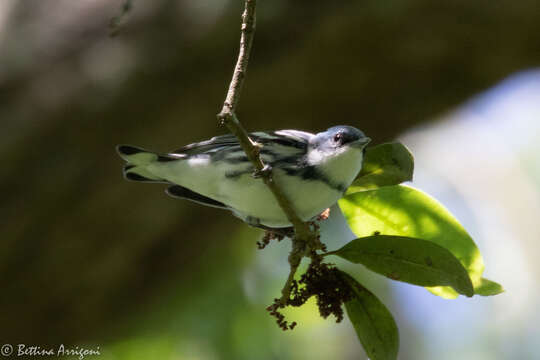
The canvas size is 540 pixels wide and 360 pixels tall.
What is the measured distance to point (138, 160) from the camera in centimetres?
295

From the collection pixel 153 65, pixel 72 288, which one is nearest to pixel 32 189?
pixel 72 288

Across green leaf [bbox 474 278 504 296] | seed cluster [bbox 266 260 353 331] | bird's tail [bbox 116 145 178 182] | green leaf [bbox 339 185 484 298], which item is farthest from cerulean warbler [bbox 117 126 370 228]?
green leaf [bbox 474 278 504 296]

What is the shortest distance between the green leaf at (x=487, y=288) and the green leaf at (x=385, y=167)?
18.9 inches

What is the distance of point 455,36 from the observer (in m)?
4.27

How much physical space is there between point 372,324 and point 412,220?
43 cm

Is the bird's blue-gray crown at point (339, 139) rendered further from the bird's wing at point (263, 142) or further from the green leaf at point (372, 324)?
the green leaf at point (372, 324)

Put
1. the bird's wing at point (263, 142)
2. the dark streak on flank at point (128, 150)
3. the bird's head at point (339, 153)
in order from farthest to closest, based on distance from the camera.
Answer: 1. the dark streak on flank at point (128, 150)
2. the bird's wing at point (263, 142)
3. the bird's head at point (339, 153)

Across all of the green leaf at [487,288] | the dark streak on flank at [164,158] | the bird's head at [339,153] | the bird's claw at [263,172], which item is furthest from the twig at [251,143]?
the dark streak on flank at [164,158]

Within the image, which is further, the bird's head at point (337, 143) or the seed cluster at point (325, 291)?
the bird's head at point (337, 143)

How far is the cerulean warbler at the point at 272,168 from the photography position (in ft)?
8.12

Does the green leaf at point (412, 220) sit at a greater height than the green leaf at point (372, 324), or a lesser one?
greater

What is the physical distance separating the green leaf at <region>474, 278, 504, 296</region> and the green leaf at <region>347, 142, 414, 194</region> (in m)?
0.48

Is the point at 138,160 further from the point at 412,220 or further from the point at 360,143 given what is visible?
the point at 412,220

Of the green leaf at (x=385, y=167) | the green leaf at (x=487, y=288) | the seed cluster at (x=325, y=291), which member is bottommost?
the green leaf at (x=487, y=288)
